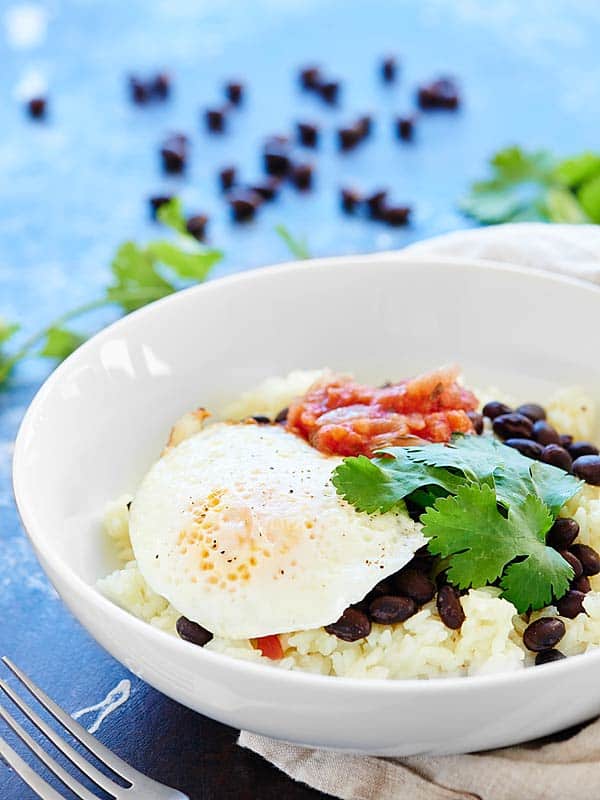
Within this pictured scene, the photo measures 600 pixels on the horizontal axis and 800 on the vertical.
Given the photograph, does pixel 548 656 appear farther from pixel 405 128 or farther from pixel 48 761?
pixel 405 128

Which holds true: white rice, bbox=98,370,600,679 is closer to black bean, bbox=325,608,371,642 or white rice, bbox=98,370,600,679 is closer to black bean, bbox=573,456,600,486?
black bean, bbox=325,608,371,642

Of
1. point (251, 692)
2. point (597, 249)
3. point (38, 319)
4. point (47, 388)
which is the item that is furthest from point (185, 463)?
point (38, 319)

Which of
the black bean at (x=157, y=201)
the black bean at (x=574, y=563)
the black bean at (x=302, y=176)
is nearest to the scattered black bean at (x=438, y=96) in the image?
the black bean at (x=302, y=176)

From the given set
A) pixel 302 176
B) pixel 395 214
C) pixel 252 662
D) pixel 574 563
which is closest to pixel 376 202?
pixel 395 214

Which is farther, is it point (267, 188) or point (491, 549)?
point (267, 188)

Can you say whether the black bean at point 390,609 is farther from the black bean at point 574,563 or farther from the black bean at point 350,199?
the black bean at point 350,199

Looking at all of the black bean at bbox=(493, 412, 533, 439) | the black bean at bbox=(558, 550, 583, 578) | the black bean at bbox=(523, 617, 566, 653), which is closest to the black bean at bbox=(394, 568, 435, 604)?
the black bean at bbox=(523, 617, 566, 653)
